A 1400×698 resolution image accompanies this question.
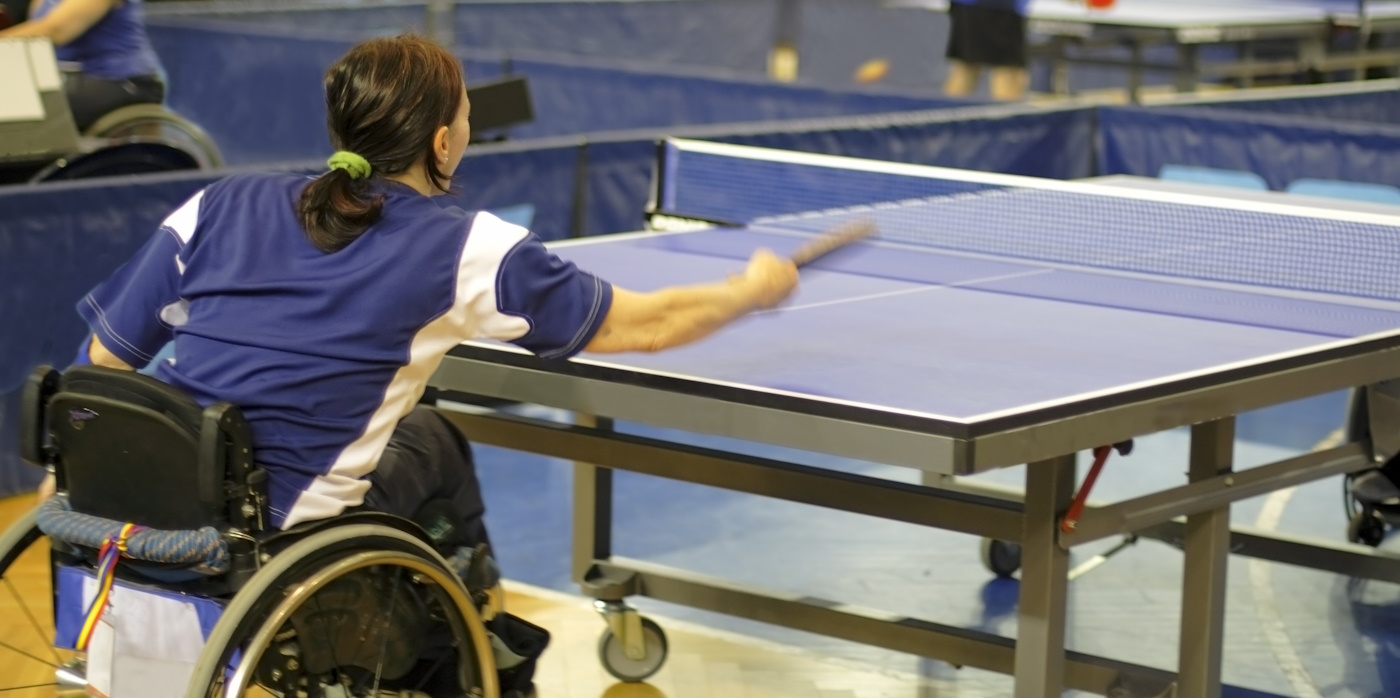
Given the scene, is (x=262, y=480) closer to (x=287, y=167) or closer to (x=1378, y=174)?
(x=287, y=167)

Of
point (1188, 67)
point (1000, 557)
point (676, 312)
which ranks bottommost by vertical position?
point (1000, 557)

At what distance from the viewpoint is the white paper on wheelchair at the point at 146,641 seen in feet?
7.41

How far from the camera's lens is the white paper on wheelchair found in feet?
7.41

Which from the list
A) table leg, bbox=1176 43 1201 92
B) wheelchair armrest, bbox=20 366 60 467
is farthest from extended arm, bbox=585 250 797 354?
table leg, bbox=1176 43 1201 92

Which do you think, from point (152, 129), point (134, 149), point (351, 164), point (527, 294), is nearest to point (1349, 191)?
point (134, 149)

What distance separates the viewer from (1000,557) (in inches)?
160

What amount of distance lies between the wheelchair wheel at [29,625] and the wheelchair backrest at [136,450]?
123mm

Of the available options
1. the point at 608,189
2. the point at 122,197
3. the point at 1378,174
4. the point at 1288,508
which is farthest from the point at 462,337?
the point at 1378,174

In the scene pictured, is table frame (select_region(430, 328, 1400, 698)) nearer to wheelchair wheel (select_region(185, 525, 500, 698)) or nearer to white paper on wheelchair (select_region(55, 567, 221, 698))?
wheelchair wheel (select_region(185, 525, 500, 698))

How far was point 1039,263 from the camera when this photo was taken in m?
3.47

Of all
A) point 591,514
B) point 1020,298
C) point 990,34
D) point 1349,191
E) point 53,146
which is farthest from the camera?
point 990,34

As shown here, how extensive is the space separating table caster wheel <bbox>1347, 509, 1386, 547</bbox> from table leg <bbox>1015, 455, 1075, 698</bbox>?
5.92 ft

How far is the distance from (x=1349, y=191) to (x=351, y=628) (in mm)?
3937

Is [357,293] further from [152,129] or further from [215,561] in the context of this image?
[152,129]
